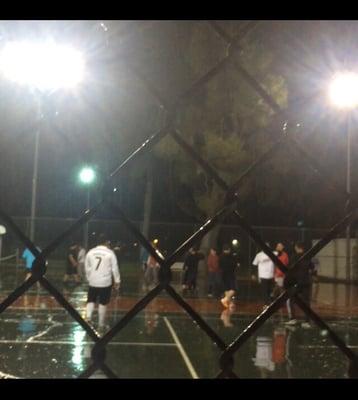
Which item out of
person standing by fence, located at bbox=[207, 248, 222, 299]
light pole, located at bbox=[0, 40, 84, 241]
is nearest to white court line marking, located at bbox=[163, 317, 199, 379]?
light pole, located at bbox=[0, 40, 84, 241]

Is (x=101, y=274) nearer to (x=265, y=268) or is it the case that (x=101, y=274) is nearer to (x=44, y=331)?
(x=44, y=331)

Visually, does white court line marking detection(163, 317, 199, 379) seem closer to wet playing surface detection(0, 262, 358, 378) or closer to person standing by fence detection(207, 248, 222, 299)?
wet playing surface detection(0, 262, 358, 378)

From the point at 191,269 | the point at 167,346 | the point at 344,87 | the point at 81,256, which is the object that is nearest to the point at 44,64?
the point at 344,87

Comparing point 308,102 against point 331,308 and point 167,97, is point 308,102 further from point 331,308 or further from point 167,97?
point 331,308

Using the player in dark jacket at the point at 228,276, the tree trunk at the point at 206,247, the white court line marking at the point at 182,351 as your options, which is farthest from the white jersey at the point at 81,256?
the white court line marking at the point at 182,351

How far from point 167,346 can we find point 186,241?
8.40 meters

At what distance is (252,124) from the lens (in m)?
20.2

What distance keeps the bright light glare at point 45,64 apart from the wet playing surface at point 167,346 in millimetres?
3860

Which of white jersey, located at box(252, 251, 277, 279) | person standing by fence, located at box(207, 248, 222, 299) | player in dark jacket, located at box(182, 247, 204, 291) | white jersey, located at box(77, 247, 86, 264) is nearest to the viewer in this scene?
white jersey, located at box(252, 251, 277, 279)

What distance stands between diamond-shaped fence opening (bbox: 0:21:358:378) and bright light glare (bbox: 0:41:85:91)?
21cm

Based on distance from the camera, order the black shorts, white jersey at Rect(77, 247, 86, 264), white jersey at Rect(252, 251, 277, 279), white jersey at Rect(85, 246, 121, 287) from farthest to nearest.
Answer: white jersey at Rect(77, 247, 86, 264)
white jersey at Rect(252, 251, 277, 279)
the black shorts
white jersey at Rect(85, 246, 121, 287)

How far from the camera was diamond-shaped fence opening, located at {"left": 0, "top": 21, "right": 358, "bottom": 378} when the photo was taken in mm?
1627
